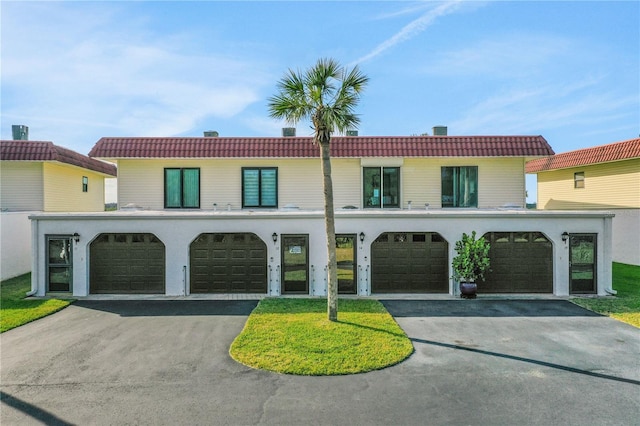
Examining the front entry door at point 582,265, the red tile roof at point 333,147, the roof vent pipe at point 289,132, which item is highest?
the roof vent pipe at point 289,132

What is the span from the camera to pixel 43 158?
1805cm

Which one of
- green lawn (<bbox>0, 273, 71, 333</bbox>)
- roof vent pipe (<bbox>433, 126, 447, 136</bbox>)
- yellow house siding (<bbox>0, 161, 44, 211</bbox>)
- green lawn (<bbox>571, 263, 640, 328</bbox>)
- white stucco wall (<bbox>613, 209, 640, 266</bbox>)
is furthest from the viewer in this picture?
white stucco wall (<bbox>613, 209, 640, 266</bbox>)

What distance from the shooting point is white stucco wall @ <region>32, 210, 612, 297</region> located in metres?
13.2

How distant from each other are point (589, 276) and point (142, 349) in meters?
15.3

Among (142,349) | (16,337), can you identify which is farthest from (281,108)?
(16,337)

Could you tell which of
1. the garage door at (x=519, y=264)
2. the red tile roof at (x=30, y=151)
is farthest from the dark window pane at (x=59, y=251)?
the garage door at (x=519, y=264)

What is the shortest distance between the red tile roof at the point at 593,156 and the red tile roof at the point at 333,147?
731cm

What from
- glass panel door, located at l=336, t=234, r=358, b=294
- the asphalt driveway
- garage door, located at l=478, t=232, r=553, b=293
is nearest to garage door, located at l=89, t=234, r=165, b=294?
the asphalt driveway

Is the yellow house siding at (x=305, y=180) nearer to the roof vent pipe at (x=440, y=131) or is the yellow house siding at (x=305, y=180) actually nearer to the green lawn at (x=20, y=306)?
the roof vent pipe at (x=440, y=131)

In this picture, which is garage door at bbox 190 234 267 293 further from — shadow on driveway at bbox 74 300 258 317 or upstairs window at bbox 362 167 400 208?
upstairs window at bbox 362 167 400 208

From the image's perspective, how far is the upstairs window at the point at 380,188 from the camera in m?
15.7

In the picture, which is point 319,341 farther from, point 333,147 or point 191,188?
point 191,188

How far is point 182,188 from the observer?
619 inches

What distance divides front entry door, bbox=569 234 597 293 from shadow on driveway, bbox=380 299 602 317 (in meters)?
1.48
